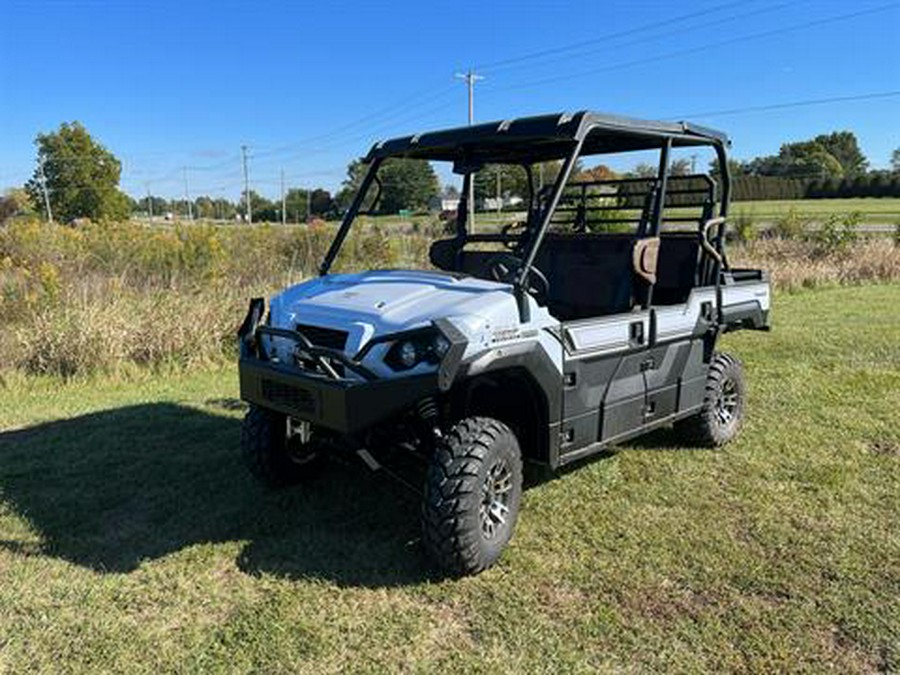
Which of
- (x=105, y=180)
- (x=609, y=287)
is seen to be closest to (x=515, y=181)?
(x=609, y=287)

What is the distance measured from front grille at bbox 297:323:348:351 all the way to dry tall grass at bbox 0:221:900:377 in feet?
12.9

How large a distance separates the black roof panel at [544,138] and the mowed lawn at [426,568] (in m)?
1.84

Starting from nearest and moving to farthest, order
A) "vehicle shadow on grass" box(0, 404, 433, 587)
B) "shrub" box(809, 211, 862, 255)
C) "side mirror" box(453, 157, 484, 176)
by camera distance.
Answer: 1. "vehicle shadow on grass" box(0, 404, 433, 587)
2. "side mirror" box(453, 157, 484, 176)
3. "shrub" box(809, 211, 862, 255)

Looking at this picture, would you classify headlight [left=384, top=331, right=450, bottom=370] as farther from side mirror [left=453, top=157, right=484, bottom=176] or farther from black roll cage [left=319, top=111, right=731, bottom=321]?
side mirror [left=453, top=157, right=484, bottom=176]

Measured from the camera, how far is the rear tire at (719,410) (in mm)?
4719

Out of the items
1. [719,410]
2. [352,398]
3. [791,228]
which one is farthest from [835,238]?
[352,398]

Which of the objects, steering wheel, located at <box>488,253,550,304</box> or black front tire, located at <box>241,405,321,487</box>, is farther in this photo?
black front tire, located at <box>241,405,321,487</box>

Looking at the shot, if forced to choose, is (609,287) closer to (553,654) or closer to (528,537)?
(528,537)

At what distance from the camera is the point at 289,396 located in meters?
3.27

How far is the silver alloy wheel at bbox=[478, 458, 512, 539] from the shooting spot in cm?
326

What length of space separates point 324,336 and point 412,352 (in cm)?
48

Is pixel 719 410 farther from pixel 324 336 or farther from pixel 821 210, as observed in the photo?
pixel 821 210

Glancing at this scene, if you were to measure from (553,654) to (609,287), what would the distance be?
7.87ft

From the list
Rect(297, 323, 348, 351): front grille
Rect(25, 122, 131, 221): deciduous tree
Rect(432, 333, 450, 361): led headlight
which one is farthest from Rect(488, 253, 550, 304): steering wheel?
Rect(25, 122, 131, 221): deciduous tree
